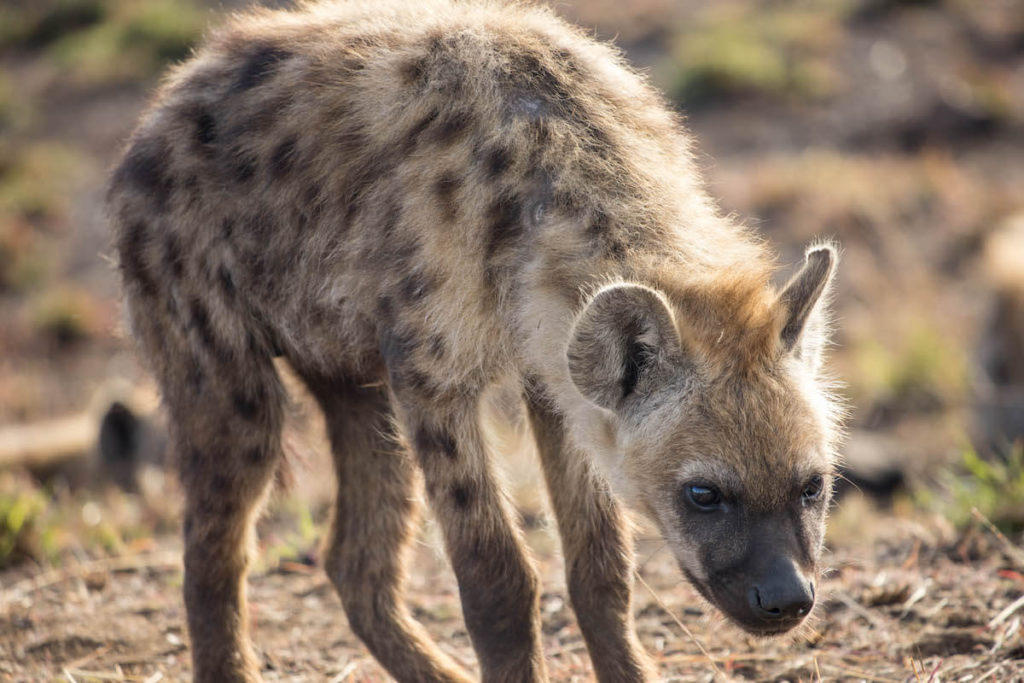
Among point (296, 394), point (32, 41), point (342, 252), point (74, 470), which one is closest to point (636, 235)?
point (342, 252)

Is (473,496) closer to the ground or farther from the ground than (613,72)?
closer to the ground

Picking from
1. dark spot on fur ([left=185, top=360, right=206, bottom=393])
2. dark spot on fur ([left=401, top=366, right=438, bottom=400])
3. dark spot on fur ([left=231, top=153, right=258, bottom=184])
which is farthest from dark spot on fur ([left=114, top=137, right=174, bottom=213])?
dark spot on fur ([left=401, top=366, right=438, bottom=400])

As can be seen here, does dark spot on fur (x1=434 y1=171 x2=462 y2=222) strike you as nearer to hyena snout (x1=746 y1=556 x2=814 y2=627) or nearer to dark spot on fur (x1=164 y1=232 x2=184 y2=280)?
dark spot on fur (x1=164 y1=232 x2=184 y2=280)

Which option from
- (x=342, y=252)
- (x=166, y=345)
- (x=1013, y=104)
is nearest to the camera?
(x=342, y=252)

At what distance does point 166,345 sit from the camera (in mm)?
3562

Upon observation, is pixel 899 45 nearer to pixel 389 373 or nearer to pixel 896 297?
pixel 896 297

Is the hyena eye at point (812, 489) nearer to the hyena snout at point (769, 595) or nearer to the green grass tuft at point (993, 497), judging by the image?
the hyena snout at point (769, 595)

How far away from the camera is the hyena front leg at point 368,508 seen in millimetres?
3645

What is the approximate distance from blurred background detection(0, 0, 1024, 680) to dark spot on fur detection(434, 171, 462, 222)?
100 cm

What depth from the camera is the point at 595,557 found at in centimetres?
331

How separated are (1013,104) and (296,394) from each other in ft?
32.3

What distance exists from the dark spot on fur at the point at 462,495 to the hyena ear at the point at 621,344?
40 centimetres

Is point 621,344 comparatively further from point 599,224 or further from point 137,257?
point 137,257

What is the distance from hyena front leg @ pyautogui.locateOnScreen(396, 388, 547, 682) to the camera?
3.04 meters
